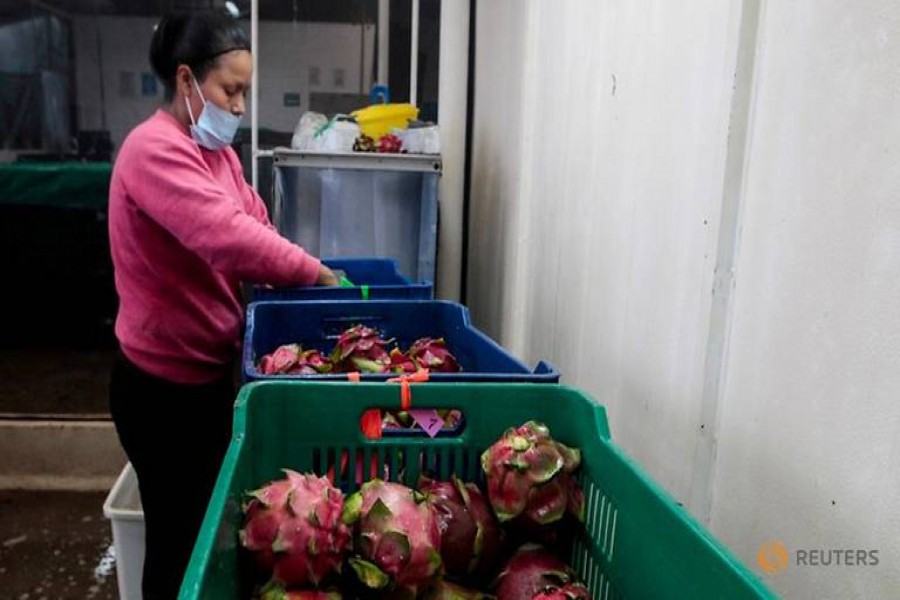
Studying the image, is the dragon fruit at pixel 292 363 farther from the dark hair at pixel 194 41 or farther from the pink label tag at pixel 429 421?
the dark hair at pixel 194 41

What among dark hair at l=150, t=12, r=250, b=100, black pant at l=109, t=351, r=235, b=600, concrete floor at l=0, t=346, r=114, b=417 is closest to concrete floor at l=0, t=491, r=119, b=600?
concrete floor at l=0, t=346, r=114, b=417

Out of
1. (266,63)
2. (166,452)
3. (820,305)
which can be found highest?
(266,63)

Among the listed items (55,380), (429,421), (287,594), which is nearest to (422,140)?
(429,421)

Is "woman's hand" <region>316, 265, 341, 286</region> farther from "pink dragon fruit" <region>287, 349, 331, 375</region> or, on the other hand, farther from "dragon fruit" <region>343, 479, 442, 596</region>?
"dragon fruit" <region>343, 479, 442, 596</region>

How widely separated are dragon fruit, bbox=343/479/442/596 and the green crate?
4.6 inches

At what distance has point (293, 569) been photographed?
2.22 ft

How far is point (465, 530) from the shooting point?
78 centimetres

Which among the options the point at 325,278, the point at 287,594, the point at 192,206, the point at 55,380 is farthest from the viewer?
the point at 55,380

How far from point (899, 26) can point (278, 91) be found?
389 centimetres

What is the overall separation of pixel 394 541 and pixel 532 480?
170 mm

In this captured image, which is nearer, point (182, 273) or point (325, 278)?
point (182, 273)

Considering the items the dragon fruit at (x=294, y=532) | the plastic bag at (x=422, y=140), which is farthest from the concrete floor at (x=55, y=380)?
the dragon fruit at (x=294, y=532)

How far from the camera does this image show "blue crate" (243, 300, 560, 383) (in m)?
1.35
